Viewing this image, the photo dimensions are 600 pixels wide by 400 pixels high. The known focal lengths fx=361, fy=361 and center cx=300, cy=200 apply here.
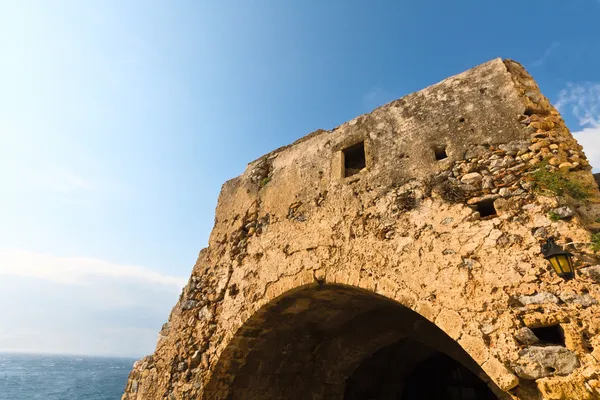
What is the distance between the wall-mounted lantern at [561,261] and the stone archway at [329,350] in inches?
A: 62.0

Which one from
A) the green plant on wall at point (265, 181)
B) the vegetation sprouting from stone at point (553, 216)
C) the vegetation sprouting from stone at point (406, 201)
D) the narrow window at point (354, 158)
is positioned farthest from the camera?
the green plant on wall at point (265, 181)

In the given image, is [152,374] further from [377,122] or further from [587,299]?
[587,299]

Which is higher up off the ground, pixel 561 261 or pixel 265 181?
pixel 265 181

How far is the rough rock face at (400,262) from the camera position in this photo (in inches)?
96.3

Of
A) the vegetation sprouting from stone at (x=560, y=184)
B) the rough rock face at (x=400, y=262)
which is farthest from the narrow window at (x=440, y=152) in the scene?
the vegetation sprouting from stone at (x=560, y=184)

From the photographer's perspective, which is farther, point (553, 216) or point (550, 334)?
point (553, 216)

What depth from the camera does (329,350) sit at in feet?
16.4

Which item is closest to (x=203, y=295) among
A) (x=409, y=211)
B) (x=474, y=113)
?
(x=409, y=211)

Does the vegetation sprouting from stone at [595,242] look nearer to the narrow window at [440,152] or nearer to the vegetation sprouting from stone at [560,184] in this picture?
the vegetation sprouting from stone at [560,184]

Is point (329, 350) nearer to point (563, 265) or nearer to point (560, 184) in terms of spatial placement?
point (563, 265)

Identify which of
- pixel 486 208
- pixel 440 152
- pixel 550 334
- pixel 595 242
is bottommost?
pixel 550 334

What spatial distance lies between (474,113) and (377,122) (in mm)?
1031

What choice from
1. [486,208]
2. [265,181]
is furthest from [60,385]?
[486,208]

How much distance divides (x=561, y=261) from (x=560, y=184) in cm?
70
